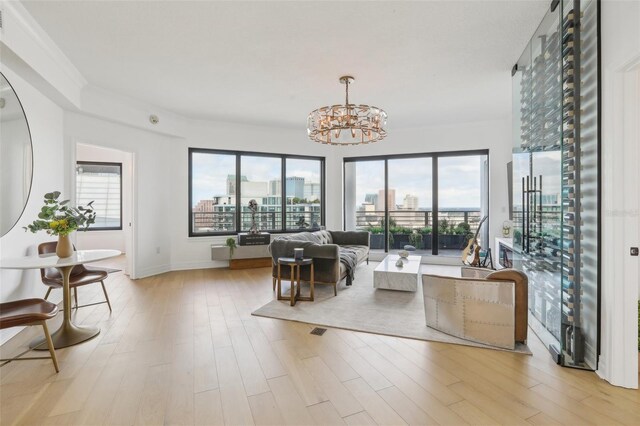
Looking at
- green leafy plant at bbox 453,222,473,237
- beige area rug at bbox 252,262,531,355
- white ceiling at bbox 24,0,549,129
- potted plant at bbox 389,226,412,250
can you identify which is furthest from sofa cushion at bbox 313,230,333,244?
green leafy plant at bbox 453,222,473,237

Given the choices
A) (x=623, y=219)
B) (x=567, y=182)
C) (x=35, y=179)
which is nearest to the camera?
(x=623, y=219)

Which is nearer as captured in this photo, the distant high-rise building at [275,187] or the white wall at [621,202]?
the white wall at [621,202]

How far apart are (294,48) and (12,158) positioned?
→ 307 cm

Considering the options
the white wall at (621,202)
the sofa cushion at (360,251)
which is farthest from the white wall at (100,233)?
the white wall at (621,202)

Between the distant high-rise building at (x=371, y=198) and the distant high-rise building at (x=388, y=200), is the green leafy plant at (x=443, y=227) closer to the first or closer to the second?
the distant high-rise building at (x=388, y=200)

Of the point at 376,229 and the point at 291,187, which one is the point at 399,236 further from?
the point at 291,187

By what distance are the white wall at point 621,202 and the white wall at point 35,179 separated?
5145 millimetres

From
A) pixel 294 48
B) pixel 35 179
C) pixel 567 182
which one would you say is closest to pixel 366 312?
pixel 567 182

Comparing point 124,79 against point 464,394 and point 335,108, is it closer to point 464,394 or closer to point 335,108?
point 335,108

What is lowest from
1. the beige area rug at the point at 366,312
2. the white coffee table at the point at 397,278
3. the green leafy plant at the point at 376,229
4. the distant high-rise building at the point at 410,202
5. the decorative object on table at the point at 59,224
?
the beige area rug at the point at 366,312

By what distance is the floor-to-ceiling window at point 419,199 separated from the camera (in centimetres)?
675

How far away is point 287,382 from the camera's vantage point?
2223mm

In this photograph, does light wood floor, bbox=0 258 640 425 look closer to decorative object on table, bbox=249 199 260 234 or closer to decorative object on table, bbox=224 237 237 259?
decorative object on table, bbox=224 237 237 259

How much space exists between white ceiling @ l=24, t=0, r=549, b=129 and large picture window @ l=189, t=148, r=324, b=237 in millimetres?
1700
